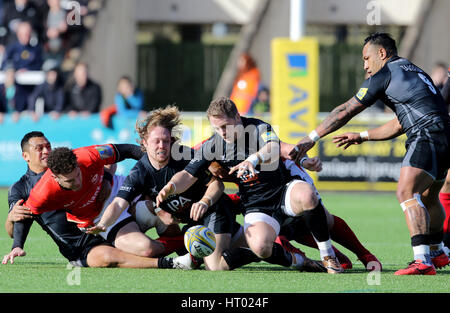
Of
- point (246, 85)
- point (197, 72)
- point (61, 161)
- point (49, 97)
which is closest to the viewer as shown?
point (61, 161)

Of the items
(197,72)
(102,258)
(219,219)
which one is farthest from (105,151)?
(197,72)

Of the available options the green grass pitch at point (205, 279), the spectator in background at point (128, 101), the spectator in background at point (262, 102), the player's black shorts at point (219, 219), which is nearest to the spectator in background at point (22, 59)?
the spectator in background at point (128, 101)

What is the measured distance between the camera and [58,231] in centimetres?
786

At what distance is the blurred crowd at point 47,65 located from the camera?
1659 centimetres

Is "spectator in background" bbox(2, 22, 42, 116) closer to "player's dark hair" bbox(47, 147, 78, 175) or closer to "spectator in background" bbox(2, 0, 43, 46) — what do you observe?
"spectator in background" bbox(2, 0, 43, 46)

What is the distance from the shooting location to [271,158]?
7309 millimetres

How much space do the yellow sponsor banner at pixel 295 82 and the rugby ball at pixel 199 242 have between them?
367 inches

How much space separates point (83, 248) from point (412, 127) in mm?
3007

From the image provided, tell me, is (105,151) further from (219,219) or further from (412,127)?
(412,127)

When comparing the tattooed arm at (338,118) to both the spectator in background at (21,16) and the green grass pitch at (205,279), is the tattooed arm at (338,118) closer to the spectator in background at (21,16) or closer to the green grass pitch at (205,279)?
the green grass pitch at (205,279)

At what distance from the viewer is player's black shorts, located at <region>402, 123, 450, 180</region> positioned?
7246 millimetres

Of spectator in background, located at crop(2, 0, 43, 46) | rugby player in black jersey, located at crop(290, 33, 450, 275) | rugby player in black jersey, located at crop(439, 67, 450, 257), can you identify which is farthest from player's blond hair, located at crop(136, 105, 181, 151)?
spectator in background, located at crop(2, 0, 43, 46)
